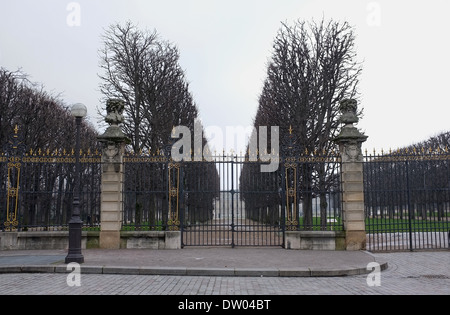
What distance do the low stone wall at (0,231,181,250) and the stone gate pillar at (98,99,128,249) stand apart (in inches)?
Result: 11.5

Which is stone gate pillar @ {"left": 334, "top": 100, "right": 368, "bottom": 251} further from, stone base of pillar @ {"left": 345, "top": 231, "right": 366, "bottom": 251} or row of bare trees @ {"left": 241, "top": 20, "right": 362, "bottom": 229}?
row of bare trees @ {"left": 241, "top": 20, "right": 362, "bottom": 229}

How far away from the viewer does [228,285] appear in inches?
320

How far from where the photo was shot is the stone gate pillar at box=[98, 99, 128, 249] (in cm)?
1363

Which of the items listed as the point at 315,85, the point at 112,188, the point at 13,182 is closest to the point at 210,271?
the point at 112,188

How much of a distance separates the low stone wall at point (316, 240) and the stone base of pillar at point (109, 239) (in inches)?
225

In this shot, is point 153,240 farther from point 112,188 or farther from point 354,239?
point 354,239

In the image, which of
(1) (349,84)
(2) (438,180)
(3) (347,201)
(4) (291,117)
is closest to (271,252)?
(3) (347,201)

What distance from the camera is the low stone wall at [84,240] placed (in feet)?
44.7

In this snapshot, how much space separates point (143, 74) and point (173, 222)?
1412 centimetres

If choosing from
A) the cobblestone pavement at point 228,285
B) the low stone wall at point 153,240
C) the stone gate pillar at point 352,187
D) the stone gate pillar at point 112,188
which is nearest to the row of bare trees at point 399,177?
the stone gate pillar at point 352,187

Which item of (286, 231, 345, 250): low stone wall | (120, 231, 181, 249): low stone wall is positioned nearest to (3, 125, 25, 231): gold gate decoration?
(120, 231, 181, 249): low stone wall

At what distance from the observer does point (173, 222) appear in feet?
45.0

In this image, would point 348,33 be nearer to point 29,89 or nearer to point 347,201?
point 347,201
